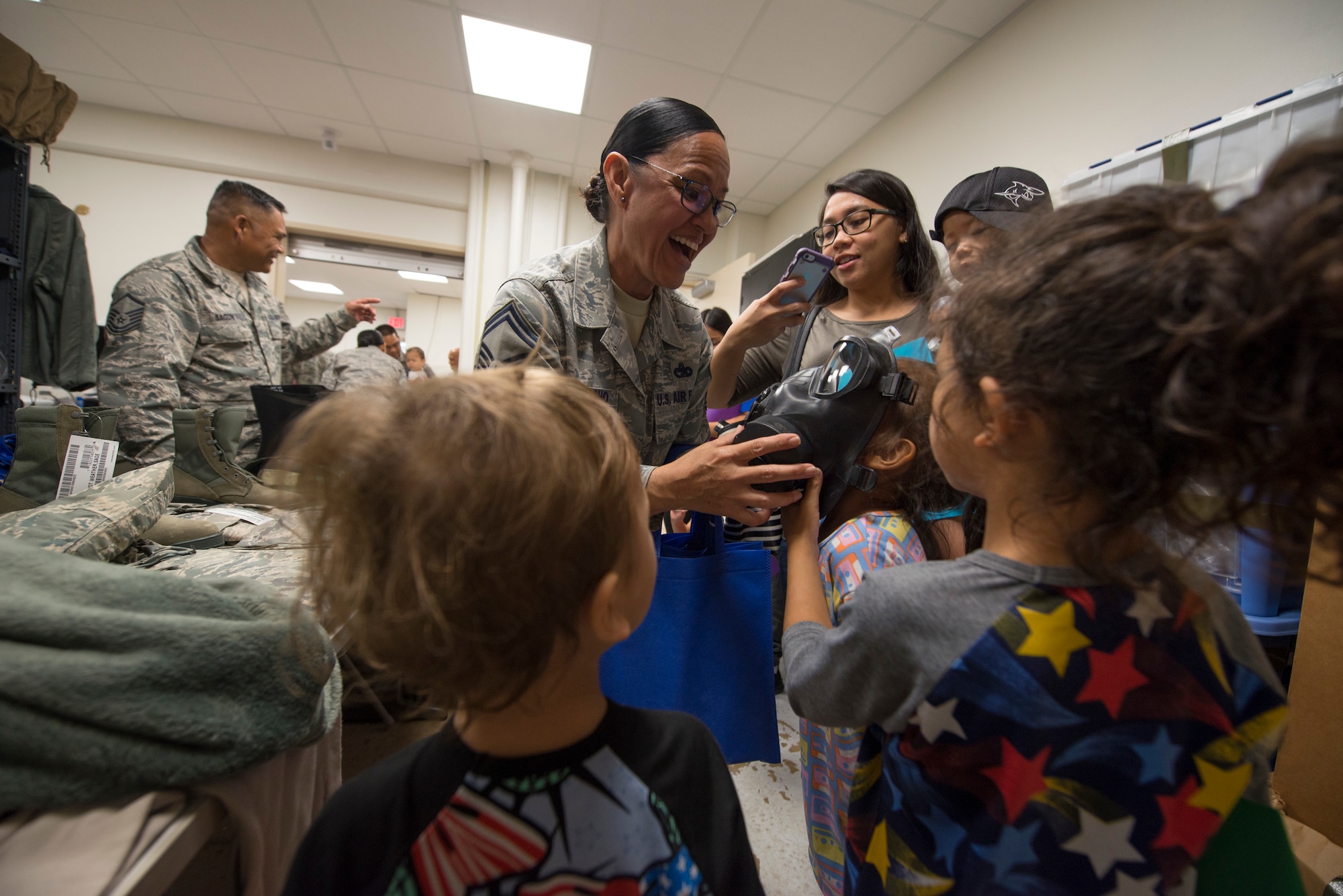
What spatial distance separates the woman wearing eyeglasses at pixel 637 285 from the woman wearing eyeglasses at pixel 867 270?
0.19 meters

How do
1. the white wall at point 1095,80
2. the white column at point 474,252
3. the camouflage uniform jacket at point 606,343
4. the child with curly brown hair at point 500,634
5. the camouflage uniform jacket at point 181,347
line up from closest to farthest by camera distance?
1. the child with curly brown hair at point 500,634
2. the camouflage uniform jacket at point 606,343
3. the white wall at point 1095,80
4. the camouflage uniform jacket at point 181,347
5. the white column at point 474,252

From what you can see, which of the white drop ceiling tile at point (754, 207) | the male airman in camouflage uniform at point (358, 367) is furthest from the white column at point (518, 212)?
the white drop ceiling tile at point (754, 207)

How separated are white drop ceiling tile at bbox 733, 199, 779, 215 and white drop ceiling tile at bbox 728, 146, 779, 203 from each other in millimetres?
147

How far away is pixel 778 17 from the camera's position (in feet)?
7.86

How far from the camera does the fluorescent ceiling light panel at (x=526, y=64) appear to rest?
2.68 metres

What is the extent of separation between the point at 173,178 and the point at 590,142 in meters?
2.95

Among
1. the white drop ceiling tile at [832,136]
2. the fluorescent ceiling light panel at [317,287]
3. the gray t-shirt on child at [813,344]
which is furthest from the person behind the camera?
the fluorescent ceiling light panel at [317,287]

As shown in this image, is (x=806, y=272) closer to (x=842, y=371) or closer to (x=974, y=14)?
(x=842, y=371)

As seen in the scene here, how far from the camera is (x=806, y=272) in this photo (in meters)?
1.09

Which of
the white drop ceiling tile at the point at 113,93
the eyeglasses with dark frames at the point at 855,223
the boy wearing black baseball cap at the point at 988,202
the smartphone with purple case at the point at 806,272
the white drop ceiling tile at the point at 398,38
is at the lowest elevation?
the smartphone with purple case at the point at 806,272

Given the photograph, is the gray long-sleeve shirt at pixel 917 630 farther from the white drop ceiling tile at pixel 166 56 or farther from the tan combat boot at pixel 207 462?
the white drop ceiling tile at pixel 166 56

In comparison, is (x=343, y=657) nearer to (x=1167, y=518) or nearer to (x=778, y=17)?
(x=1167, y=518)

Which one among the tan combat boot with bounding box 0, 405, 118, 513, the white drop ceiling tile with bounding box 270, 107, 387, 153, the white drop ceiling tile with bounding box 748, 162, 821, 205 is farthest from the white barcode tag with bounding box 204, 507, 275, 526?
the white drop ceiling tile with bounding box 748, 162, 821, 205

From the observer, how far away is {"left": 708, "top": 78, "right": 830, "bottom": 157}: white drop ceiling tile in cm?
296
